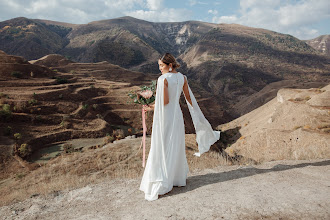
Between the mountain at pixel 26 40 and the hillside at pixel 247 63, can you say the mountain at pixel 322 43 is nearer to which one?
the hillside at pixel 247 63

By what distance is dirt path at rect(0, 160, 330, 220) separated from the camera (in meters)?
2.91

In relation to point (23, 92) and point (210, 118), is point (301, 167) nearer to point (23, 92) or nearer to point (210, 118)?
point (23, 92)

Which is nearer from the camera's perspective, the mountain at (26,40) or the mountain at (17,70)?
the mountain at (17,70)

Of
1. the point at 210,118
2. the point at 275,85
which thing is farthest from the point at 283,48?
the point at 210,118

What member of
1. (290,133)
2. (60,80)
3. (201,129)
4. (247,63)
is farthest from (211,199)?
(247,63)

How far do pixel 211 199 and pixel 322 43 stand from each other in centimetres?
15433

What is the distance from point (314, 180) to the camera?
3.95m

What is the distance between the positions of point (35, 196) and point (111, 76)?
133 feet

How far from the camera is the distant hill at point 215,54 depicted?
5409cm

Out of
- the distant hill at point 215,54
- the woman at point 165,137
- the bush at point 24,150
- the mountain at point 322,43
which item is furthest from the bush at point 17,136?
the mountain at point 322,43

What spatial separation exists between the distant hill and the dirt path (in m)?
35.2

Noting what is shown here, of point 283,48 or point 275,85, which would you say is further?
point 283,48

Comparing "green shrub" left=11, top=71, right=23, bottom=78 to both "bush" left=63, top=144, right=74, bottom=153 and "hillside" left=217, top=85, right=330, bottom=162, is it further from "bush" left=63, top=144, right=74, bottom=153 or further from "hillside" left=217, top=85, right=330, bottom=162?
"hillside" left=217, top=85, right=330, bottom=162

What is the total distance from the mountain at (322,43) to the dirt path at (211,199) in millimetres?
142897
